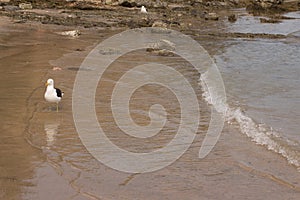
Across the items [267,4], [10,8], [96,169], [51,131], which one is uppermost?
[10,8]

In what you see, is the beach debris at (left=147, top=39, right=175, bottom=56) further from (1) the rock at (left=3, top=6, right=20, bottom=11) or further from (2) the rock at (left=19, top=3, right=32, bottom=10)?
(2) the rock at (left=19, top=3, right=32, bottom=10)

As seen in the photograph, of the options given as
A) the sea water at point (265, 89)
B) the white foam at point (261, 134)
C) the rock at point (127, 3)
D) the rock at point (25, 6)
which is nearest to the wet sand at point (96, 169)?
the white foam at point (261, 134)

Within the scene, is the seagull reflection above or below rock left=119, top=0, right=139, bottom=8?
below

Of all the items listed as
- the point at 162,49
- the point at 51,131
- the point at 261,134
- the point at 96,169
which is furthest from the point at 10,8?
the point at 96,169

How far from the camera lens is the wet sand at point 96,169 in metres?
5.42

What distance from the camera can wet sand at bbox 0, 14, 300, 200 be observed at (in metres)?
5.42

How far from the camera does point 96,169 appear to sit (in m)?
6.04

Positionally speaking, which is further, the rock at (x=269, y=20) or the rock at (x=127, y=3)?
the rock at (x=127, y=3)

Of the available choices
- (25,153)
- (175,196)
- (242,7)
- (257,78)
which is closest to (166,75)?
(257,78)

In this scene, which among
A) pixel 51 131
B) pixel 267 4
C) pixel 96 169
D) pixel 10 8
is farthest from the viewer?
pixel 267 4

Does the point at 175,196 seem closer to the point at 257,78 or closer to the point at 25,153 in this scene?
the point at 25,153

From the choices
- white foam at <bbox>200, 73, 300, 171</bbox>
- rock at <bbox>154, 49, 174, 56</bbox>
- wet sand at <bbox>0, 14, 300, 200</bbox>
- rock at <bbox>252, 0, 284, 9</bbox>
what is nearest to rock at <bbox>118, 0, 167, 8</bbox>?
rock at <bbox>252, 0, 284, 9</bbox>

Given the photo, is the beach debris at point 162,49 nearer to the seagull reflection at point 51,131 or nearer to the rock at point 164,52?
the rock at point 164,52

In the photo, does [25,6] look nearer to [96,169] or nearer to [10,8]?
[10,8]
